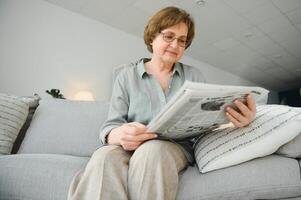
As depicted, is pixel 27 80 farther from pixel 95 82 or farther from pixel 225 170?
pixel 225 170

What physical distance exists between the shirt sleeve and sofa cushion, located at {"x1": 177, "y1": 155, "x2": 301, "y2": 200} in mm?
306

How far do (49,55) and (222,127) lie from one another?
276 centimetres

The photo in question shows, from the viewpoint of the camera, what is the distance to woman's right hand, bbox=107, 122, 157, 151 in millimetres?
724

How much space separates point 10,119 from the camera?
4.15 ft

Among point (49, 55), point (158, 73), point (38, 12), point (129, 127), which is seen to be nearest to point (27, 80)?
point (49, 55)

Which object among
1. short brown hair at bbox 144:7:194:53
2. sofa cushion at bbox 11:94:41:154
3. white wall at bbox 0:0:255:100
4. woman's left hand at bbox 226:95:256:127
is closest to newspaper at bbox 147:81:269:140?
woman's left hand at bbox 226:95:256:127

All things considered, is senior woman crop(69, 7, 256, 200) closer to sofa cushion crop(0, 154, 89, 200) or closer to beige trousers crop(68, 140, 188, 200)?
beige trousers crop(68, 140, 188, 200)

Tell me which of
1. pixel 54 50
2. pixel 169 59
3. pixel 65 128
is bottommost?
pixel 65 128

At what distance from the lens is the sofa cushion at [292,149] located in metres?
0.78

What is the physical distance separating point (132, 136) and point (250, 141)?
339mm

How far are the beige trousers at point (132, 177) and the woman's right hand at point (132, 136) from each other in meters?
0.02

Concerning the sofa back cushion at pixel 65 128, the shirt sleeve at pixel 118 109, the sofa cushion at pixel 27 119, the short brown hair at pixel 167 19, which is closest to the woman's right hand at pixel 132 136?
the shirt sleeve at pixel 118 109

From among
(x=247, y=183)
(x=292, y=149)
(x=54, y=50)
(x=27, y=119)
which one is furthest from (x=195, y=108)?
(x=54, y=50)

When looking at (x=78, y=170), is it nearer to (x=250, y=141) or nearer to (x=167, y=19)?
(x=250, y=141)
